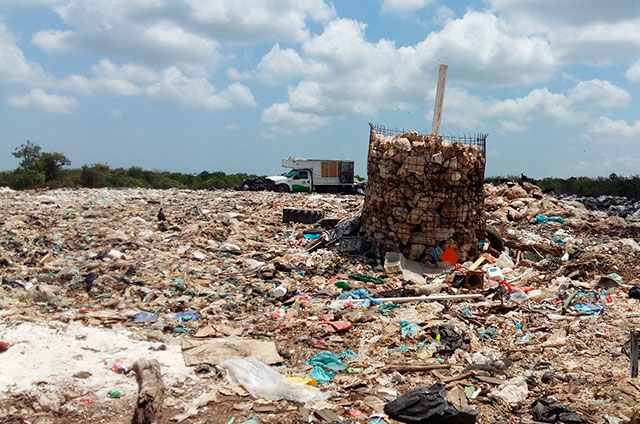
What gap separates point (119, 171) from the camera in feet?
105

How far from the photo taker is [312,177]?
23.8m

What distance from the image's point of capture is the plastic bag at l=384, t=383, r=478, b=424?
441 cm

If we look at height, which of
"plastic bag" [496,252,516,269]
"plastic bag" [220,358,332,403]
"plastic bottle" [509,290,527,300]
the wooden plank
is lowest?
"plastic bag" [220,358,332,403]

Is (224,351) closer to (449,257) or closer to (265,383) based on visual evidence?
(265,383)

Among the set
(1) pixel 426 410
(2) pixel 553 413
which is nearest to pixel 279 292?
(1) pixel 426 410

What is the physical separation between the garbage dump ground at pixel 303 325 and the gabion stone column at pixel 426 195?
0.45m

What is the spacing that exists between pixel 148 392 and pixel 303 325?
2594mm

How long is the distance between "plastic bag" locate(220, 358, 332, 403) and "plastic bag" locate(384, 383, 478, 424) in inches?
25.9

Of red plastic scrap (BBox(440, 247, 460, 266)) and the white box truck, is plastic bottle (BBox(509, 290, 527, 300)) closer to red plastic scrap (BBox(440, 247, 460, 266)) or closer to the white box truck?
red plastic scrap (BBox(440, 247, 460, 266))

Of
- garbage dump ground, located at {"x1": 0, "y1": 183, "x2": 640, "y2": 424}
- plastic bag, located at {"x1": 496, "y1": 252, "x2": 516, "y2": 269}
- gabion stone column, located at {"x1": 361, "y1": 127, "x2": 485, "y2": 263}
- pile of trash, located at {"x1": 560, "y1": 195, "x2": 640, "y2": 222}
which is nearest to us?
garbage dump ground, located at {"x1": 0, "y1": 183, "x2": 640, "y2": 424}

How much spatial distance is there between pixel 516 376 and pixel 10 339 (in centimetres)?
504

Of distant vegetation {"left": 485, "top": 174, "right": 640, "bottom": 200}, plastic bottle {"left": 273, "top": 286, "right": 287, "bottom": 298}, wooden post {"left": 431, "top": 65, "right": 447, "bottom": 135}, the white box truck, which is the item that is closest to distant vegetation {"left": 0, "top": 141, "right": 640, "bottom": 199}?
distant vegetation {"left": 485, "top": 174, "right": 640, "bottom": 200}

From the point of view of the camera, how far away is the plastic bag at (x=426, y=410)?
4.41 m

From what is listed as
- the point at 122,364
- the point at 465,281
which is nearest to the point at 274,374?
the point at 122,364
